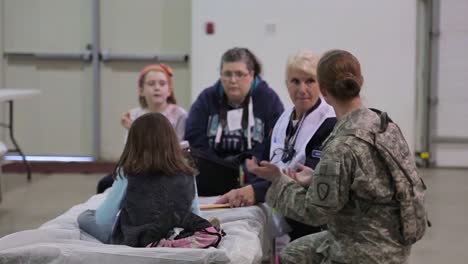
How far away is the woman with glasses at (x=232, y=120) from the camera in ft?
12.3

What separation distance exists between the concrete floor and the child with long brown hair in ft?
6.31

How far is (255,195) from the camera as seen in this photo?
3352mm

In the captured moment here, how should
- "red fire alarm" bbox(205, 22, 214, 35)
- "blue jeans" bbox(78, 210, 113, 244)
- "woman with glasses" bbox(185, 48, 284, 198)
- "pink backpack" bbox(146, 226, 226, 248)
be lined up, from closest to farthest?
"pink backpack" bbox(146, 226, 226, 248) < "blue jeans" bbox(78, 210, 113, 244) < "woman with glasses" bbox(185, 48, 284, 198) < "red fire alarm" bbox(205, 22, 214, 35)

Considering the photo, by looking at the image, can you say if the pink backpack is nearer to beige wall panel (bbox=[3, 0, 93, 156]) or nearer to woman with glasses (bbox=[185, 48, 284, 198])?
woman with glasses (bbox=[185, 48, 284, 198])

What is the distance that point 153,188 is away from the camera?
2646 mm

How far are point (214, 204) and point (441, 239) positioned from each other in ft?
6.33

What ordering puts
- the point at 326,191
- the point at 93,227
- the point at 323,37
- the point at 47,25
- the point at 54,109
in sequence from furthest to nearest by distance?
the point at 54,109 → the point at 47,25 → the point at 323,37 → the point at 93,227 → the point at 326,191

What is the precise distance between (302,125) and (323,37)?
370 centimetres

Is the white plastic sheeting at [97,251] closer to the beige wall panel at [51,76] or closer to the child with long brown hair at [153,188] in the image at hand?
the child with long brown hair at [153,188]

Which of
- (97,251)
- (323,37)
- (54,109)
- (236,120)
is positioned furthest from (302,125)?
(54,109)

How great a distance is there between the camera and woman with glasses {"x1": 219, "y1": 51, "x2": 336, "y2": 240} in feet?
10.5

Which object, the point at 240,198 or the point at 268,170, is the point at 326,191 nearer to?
the point at 268,170

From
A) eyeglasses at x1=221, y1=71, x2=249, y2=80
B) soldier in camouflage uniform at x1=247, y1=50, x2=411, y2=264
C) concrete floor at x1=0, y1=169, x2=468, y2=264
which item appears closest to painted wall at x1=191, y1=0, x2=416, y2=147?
concrete floor at x1=0, y1=169, x2=468, y2=264

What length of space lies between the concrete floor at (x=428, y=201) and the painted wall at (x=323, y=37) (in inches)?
33.3
